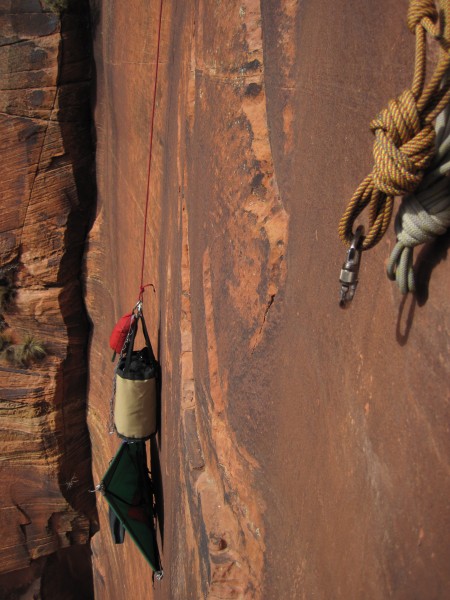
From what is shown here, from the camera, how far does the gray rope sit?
0.95 m

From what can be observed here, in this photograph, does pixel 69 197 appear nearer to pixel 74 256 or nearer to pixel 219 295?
pixel 74 256

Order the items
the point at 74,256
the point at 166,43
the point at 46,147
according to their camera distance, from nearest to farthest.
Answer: the point at 166,43
the point at 46,147
the point at 74,256

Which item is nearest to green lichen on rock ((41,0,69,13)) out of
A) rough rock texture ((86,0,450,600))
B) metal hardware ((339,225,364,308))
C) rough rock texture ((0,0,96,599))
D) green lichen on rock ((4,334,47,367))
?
rough rock texture ((0,0,96,599))

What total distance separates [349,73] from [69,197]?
413cm

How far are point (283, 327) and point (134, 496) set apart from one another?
7.74ft

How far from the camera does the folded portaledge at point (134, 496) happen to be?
143 inches

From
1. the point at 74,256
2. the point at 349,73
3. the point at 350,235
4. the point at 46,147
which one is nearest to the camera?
the point at 350,235

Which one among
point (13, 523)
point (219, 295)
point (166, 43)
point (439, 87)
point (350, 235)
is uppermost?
point (166, 43)

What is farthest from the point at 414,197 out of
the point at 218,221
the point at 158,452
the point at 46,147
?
the point at 46,147

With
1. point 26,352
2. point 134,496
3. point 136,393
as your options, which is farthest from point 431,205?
point 26,352

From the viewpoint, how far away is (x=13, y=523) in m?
6.45

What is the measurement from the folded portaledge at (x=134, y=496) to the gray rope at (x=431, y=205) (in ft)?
10.1

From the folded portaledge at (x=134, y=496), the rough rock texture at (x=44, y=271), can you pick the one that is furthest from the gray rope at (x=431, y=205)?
the rough rock texture at (x=44, y=271)

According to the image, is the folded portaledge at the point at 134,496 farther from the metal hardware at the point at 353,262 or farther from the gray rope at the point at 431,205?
the gray rope at the point at 431,205
